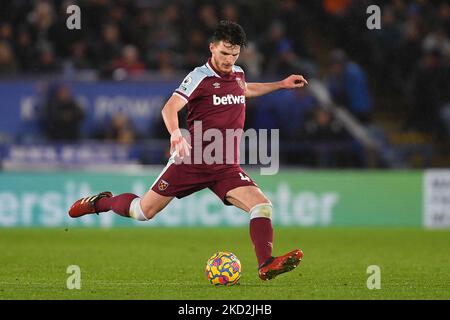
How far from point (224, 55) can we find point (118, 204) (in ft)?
6.53

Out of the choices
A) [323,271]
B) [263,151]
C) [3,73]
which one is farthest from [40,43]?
[323,271]

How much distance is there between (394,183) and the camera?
18.2m

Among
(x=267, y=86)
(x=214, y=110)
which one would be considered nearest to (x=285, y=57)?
(x=267, y=86)

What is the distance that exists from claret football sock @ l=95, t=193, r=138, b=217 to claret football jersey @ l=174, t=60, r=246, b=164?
105 centimetres

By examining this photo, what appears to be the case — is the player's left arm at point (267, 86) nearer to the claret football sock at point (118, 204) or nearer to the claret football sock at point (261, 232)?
the claret football sock at point (261, 232)

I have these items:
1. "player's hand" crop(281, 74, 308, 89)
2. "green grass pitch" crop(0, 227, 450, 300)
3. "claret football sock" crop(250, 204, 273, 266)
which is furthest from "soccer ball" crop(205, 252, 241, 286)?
"player's hand" crop(281, 74, 308, 89)

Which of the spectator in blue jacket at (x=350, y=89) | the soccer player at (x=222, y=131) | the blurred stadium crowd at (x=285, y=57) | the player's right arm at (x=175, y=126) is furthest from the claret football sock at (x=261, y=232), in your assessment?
the spectator in blue jacket at (x=350, y=89)

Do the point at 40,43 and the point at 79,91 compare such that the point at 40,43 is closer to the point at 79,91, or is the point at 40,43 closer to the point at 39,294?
the point at 79,91

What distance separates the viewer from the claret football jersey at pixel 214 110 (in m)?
9.41

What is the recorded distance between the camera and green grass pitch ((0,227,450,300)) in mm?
8617

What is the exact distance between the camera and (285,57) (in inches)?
763

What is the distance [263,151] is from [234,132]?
8.29m

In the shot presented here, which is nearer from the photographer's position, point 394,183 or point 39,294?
point 39,294
